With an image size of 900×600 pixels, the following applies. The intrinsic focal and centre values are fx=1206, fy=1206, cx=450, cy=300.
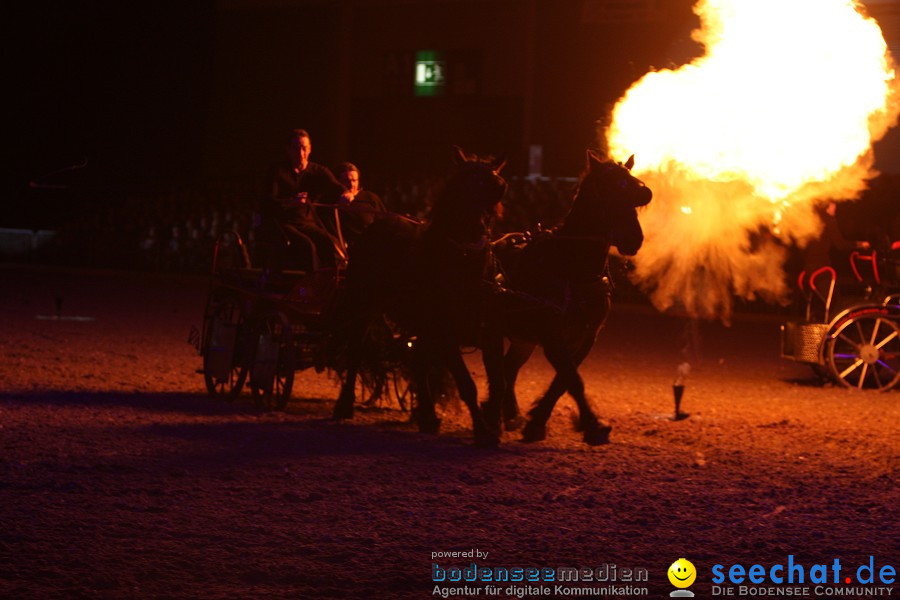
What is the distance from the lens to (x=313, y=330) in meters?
10.2

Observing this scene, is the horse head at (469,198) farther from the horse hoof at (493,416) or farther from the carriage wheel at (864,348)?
the carriage wheel at (864,348)

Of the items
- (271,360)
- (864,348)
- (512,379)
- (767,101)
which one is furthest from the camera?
(864,348)

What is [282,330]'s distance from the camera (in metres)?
9.73

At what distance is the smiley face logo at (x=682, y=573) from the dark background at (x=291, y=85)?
23326 millimetres

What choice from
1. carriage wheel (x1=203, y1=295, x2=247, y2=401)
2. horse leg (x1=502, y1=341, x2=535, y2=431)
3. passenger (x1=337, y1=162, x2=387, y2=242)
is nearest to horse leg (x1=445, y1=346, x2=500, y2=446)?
horse leg (x1=502, y1=341, x2=535, y2=431)

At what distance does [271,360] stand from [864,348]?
6.01 metres

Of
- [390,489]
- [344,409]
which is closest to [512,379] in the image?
[344,409]

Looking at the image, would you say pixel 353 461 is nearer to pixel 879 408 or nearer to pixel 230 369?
pixel 230 369

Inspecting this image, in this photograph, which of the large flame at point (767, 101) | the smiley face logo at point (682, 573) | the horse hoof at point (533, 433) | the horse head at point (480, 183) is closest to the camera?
the smiley face logo at point (682, 573)

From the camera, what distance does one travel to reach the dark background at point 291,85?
29.8 meters

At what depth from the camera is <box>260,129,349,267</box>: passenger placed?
9.83 metres

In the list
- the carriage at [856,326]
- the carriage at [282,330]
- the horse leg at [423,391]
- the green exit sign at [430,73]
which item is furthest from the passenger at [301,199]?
the green exit sign at [430,73]

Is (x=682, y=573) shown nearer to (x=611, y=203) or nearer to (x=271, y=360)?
(x=611, y=203)

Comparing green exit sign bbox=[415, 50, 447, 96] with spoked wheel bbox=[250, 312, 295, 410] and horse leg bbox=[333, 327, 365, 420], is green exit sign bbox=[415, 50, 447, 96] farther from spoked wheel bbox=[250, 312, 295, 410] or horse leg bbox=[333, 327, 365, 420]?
horse leg bbox=[333, 327, 365, 420]
